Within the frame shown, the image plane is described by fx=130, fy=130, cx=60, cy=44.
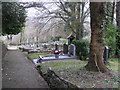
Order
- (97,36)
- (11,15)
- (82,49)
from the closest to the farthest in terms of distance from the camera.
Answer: (97,36) < (11,15) < (82,49)

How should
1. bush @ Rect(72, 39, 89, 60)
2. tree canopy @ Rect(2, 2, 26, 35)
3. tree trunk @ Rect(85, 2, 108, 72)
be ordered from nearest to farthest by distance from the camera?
tree trunk @ Rect(85, 2, 108, 72)
tree canopy @ Rect(2, 2, 26, 35)
bush @ Rect(72, 39, 89, 60)

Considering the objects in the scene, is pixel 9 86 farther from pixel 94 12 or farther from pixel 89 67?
pixel 94 12

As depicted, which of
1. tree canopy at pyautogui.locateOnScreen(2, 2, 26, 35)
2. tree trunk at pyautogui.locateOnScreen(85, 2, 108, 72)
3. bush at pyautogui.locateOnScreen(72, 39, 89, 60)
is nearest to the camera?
tree trunk at pyautogui.locateOnScreen(85, 2, 108, 72)

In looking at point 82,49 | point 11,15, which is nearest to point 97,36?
point 82,49

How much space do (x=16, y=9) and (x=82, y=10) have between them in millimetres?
7663

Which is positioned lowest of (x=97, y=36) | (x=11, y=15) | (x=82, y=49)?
(x=82, y=49)

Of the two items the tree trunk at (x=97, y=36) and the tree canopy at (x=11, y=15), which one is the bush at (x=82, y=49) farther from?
the tree trunk at (x=97, y=36)

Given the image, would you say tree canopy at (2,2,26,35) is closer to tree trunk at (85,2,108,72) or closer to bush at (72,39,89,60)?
bush at (72,39,89,60)

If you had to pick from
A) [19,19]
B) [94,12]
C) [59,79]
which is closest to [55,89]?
[59,79]

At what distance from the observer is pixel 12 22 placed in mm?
9102

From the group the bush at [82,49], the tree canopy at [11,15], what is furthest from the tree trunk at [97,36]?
the bush at [82,49]

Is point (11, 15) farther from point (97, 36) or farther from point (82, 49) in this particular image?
point (97, 36)

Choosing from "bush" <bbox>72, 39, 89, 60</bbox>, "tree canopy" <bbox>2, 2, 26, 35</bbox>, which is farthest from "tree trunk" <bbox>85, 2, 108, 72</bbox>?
"bush" <bbox>72, 39, 89, 60</bbox>

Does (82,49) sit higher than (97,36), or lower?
lower
